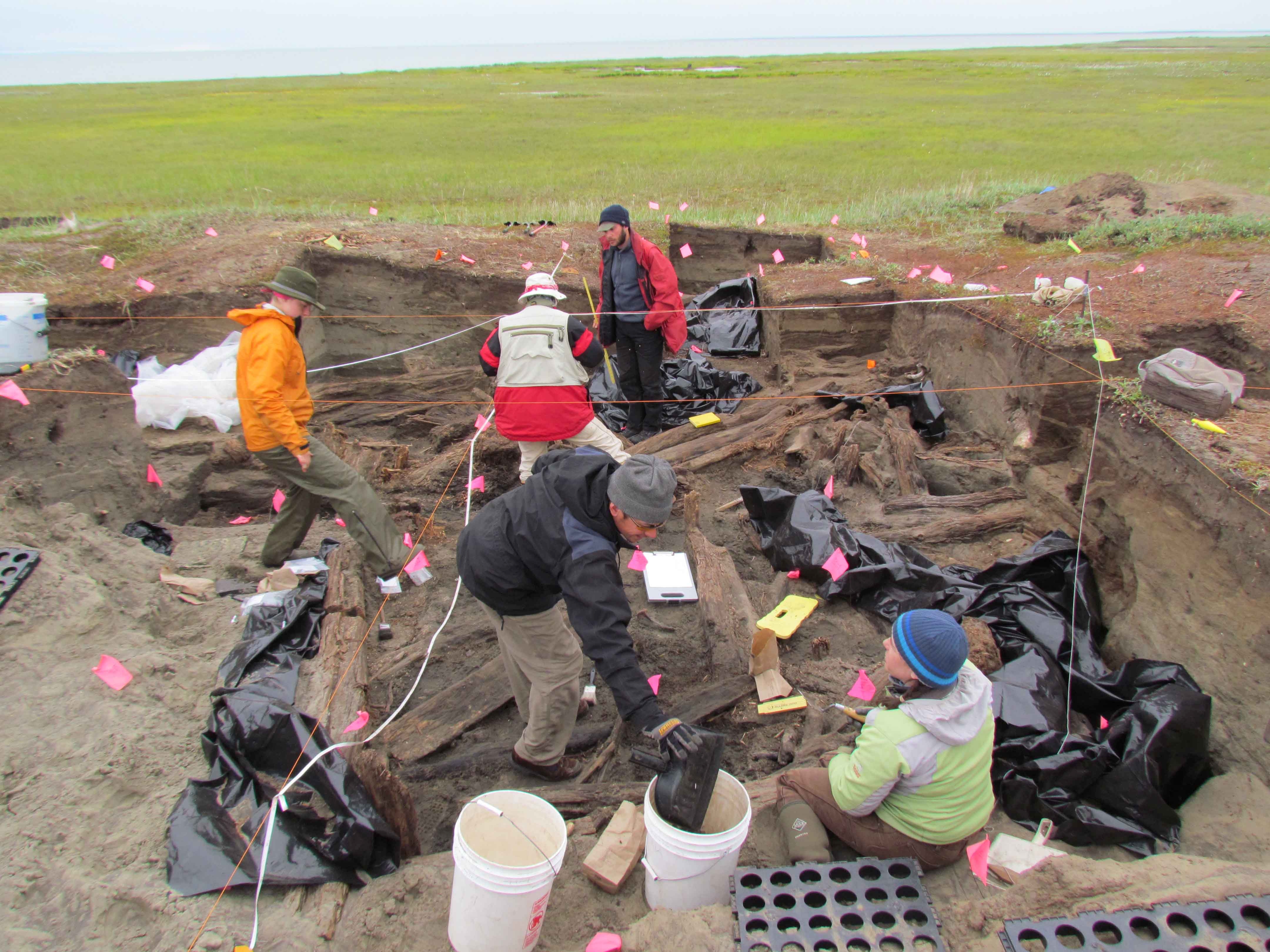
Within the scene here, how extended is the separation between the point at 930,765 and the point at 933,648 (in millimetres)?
469

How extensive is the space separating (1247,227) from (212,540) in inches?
444

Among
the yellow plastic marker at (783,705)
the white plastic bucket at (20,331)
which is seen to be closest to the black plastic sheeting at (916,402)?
the yellow plastic marker at (783,705)

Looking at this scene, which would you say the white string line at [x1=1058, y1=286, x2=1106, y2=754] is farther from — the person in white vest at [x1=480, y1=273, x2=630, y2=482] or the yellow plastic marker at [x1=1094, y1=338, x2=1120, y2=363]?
the person in white vest at [x1=480, y1=273, x2=630, y2=482]

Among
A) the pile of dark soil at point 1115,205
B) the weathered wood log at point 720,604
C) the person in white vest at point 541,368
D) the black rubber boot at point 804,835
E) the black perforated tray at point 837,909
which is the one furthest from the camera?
the pile of dark soil at point 1115,205

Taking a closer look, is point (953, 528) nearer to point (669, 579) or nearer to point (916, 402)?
point (916, 402)

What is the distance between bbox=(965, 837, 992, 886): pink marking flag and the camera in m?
2.86

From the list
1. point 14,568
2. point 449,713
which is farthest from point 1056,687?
point 14,568

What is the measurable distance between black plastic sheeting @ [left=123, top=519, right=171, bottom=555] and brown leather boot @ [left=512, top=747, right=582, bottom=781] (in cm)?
336

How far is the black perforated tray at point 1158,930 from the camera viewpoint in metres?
2.06

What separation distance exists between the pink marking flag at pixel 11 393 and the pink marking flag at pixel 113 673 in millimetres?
4303

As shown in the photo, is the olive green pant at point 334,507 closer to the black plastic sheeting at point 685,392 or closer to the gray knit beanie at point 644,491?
the gray knit beanie at point 644,491

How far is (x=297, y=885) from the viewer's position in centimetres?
275

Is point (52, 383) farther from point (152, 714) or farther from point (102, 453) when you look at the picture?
point (152, 714)

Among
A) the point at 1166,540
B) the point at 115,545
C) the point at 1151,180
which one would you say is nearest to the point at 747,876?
the point at 1166,540
